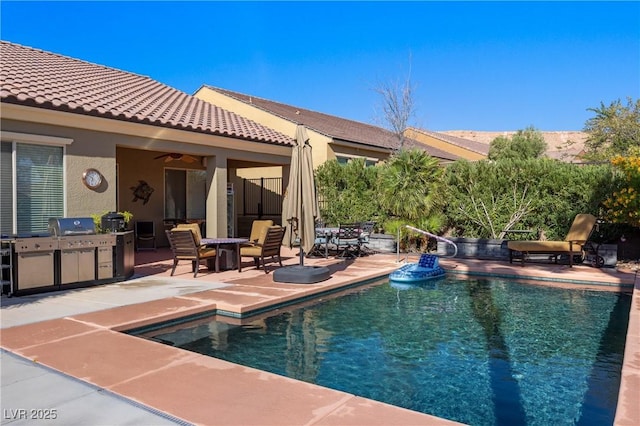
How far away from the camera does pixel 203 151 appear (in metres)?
13.0

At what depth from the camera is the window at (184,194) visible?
16797 millimetres

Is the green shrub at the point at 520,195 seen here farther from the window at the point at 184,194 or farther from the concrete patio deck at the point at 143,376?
the window at the point at 184,194

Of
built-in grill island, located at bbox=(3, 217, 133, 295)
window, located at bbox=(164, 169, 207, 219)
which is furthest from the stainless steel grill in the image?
window, located at bbox=(164, 169, 207, 219)

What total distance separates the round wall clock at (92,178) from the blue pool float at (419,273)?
675cm

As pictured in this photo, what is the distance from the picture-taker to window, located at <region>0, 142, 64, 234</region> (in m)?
8.67

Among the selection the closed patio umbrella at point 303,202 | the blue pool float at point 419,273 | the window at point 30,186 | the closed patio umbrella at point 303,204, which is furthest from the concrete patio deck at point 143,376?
Answer: the blue pool float at point 419,273

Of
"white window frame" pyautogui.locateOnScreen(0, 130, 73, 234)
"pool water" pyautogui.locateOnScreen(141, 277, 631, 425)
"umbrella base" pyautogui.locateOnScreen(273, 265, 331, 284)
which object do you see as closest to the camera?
"pool water" pyautogui.locateOnScreen(141, 277, 631, 425)

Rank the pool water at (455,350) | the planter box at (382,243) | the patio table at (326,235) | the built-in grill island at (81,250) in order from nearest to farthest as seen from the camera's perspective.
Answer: the pool water at (455,350), the built-in grill island at (81,250), the patio table at (326,235), the planter box at (382,243)

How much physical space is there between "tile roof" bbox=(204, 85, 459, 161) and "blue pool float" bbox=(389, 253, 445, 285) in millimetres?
9355

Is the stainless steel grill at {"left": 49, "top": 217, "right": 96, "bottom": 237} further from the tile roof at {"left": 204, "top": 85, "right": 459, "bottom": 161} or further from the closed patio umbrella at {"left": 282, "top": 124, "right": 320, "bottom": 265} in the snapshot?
the tile roof at {"left": 204, "top": 85, "right": 459, "bottom": 161}

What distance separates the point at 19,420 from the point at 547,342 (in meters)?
5.86

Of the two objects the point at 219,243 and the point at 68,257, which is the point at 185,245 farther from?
the point at 68,257

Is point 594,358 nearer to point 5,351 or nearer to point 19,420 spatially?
point 19,420

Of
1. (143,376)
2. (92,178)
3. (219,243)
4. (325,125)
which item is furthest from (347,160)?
(143,376)
